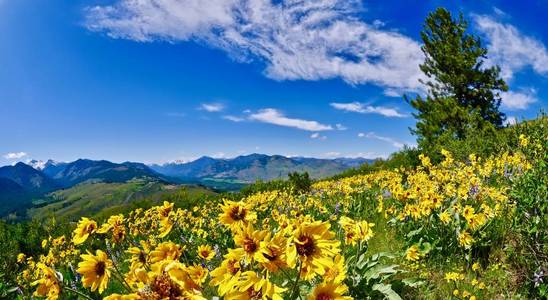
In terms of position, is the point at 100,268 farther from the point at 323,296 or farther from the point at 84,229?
the point at 323,296

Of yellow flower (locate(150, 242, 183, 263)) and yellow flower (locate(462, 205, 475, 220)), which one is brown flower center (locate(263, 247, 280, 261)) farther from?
yellow flower (locate(462, 205, 475, 220))

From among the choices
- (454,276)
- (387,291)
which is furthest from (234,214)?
(454,276)

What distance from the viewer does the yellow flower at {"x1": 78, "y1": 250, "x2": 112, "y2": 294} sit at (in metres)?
2.60

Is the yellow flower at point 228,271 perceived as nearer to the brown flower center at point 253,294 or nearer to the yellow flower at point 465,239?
the brown flower center at point 253,294

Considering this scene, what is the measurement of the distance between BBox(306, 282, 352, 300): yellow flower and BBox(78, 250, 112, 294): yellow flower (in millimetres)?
1416

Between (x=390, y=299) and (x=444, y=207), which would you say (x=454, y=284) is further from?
(x=444, y=207)

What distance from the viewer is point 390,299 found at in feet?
11.8

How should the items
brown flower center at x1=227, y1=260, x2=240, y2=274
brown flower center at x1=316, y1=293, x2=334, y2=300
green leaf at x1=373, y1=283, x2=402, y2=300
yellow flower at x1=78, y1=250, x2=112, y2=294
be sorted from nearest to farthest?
brown flower center at x1=316, y1=293, x2=334, y2=300 → brown flower center at x1=227, y1=260, x2=240, y2=274 → yellow flower at x1=78, y1=250, x2=112, y2=294 → green leaf at x1=373, y1=283, x2=402, y2=300

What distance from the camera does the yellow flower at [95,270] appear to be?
2.60 meters

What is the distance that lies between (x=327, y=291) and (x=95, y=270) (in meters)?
1.63

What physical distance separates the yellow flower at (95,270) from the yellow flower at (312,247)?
1.35 m

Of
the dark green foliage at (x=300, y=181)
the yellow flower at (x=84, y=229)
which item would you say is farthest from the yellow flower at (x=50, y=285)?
the dark green foliage at (x=300, y=181)

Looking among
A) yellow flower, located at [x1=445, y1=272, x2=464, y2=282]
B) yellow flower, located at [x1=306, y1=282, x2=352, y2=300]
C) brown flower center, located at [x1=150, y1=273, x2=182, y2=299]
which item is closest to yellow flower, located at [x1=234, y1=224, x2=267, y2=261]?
yellow flower, located at [x1=306, y1=282, x2=352, y2=300]

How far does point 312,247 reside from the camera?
7.38ft
